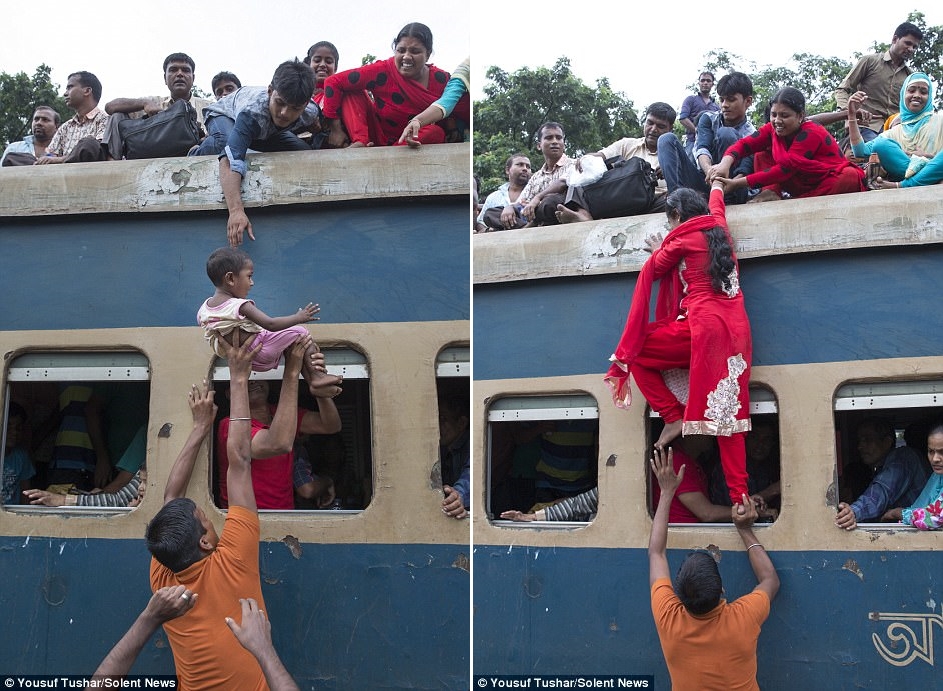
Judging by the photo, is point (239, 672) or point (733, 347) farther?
point (733, 347)

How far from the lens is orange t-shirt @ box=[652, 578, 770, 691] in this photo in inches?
148

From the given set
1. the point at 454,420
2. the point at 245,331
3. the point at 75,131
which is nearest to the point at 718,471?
the point at 454,420

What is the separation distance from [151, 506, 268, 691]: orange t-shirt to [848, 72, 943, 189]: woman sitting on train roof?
3.10 m

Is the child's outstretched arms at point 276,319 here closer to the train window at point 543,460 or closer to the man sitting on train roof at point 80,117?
the train window at point 543,460

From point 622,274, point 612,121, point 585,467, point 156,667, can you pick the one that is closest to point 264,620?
point 156,667

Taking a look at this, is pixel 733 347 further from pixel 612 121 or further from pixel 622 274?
pixel 612 121

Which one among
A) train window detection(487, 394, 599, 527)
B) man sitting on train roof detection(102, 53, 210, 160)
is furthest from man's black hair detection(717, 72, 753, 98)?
man sitting on train roof detection(102, 53, 210, 160)

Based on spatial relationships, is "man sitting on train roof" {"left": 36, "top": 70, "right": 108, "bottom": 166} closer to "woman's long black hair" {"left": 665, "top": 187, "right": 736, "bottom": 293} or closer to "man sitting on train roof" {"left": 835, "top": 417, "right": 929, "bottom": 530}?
"woman's long black hair" {"left": 665, "top": 187, "right": 736, "bottom": 293}

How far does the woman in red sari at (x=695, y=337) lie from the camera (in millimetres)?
4070

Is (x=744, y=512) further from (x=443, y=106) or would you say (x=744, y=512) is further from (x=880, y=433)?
(x=443, y=106)

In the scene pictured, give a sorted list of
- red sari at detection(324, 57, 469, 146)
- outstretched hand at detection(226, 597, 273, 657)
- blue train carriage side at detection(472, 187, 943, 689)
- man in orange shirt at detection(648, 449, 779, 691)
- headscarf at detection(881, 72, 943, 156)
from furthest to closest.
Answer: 1. headscarf at detection(881, 72, 943, 156)
2. red sari at detection(324, 57, 469, 146)
3. blue train carriage side at detection(472, 187, 943, 689)
4. man in orange shirt at detection(648, 449, 779, 691)
5. outstretched hand at detection(226, 597, 273, 657)

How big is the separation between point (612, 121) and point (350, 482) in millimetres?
3674

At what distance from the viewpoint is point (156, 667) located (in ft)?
14.1

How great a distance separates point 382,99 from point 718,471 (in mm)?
2182
